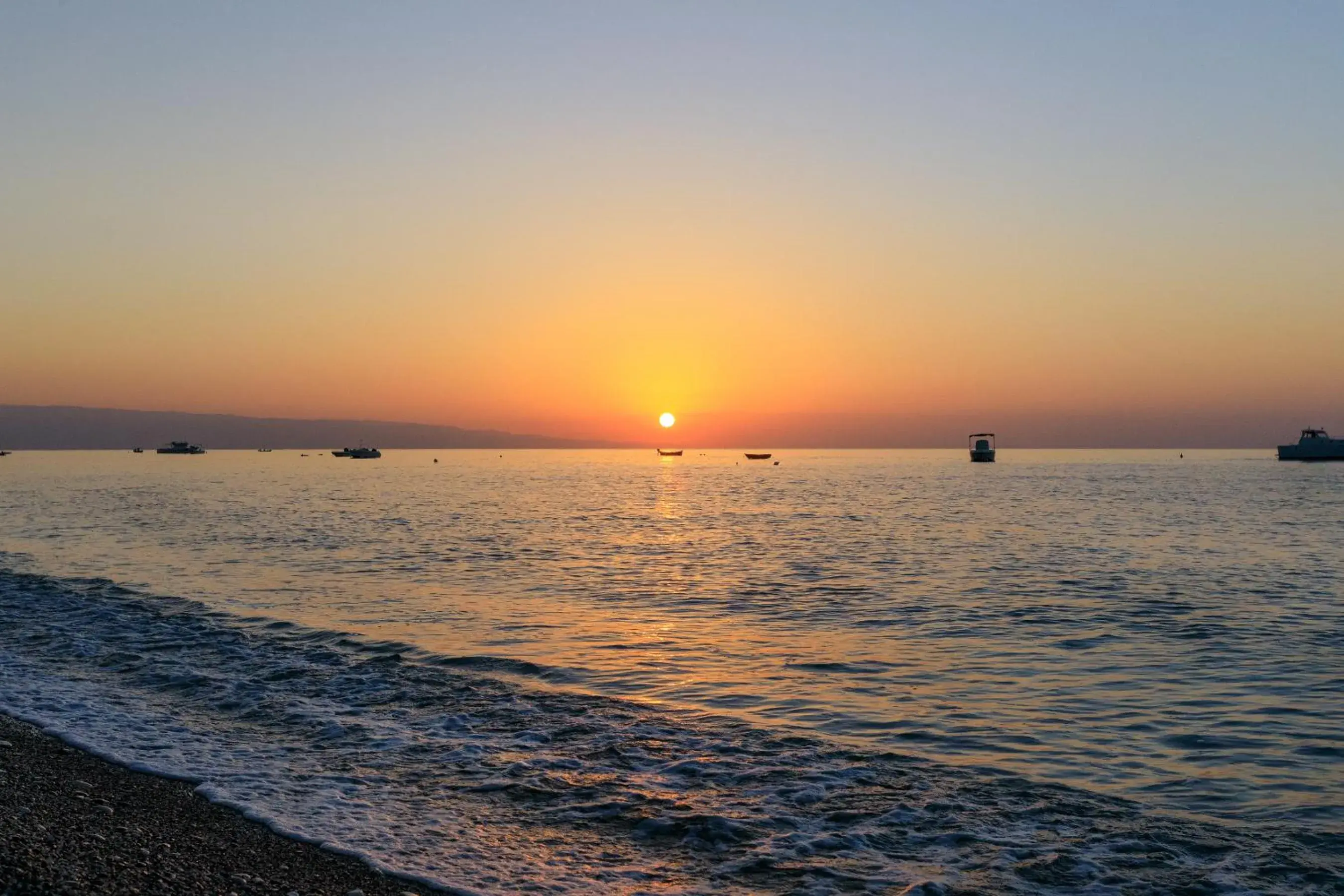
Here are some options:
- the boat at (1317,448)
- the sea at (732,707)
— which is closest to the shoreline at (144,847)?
the sea at (732,707)

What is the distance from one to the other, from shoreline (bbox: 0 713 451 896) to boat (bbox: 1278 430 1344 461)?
208839 mm

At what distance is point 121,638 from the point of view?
22.6 metres

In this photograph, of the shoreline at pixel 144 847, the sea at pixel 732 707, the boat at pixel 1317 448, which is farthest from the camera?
the boat at pixel 1317 448

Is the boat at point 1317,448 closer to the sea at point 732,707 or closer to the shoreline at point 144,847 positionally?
the sea at point 732,707

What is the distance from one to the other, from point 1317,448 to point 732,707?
20920 centimetres

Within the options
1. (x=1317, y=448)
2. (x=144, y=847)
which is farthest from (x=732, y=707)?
(x=1317, y=448)

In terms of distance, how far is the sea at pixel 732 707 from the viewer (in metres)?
10.1

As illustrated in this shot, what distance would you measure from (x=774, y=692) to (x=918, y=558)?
84.9ft

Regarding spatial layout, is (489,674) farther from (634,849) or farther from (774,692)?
(634,849)

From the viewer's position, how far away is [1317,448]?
606 ft

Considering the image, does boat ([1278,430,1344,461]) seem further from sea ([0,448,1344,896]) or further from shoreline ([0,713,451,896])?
shoreline ([0,713,451,896])

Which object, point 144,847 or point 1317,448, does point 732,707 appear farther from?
point 1317,448

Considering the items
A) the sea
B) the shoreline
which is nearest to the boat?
the sea

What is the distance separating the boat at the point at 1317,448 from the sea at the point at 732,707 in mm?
163946
